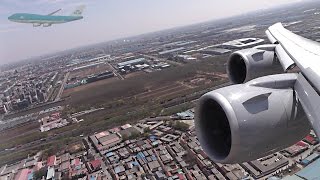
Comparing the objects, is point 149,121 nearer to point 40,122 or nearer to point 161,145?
point 161,145

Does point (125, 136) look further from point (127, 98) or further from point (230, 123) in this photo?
point (230, 123)

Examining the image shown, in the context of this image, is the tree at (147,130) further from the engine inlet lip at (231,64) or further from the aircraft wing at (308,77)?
the aircraft wing at (308,77)

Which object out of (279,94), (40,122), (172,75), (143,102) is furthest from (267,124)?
(172,75)

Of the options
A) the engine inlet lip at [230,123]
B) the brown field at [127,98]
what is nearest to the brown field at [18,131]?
the brown field at [127,98]

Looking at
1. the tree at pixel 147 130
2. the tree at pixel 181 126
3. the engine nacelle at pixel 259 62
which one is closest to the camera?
the engine nacelle at pixel 259 62

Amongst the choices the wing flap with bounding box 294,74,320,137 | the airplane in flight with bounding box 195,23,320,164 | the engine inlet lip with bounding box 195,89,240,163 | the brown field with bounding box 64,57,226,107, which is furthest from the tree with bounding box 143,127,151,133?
the wing flap with bounding box 294,74,320,137

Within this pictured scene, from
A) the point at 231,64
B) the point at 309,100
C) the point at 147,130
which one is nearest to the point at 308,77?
the point at 309,100

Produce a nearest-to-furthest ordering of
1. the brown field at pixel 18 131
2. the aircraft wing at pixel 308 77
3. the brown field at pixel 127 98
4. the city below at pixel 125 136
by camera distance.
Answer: the aircraft wing at pixel 308 77 → the city below at pixel 125 136 → the brown field at pixel 127 98 → the brown field at pixel 18 131

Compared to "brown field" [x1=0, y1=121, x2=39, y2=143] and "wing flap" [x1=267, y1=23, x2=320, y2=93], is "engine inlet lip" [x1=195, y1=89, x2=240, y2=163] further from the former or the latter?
"brown field" [x1=0, y1=121, x2=39, y2=143]
